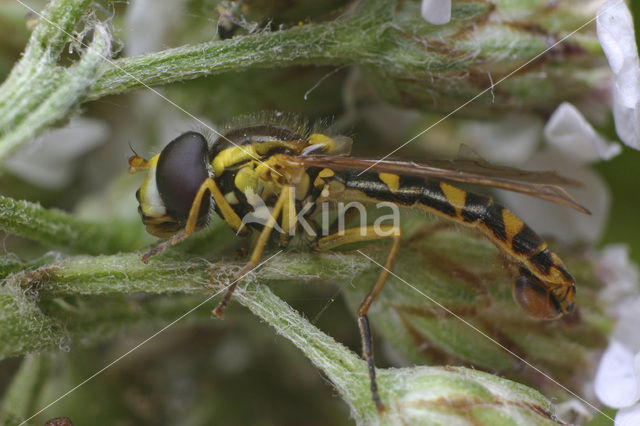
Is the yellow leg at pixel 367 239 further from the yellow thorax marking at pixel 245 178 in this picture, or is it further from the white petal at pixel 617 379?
the white petal at pixel 617 379

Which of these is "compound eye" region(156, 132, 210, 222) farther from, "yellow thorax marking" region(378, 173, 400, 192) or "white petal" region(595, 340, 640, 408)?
"white petal" region(595, 340, 640, 408)

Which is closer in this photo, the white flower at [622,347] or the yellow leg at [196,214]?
the yellow leg at [196,214]

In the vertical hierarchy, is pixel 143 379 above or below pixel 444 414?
below

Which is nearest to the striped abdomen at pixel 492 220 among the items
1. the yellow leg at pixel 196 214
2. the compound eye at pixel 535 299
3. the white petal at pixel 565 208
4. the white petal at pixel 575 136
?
the compound eye at pixel 535 299

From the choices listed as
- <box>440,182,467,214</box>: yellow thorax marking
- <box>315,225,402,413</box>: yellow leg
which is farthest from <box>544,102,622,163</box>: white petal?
<box>315,225,402,413</box>: yellow leg

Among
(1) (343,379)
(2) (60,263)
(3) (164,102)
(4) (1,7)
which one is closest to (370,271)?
(1) (343,379)

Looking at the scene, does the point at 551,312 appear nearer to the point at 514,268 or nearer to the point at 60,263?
the point at 514,268

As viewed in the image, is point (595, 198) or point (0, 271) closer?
point (0, 271)
